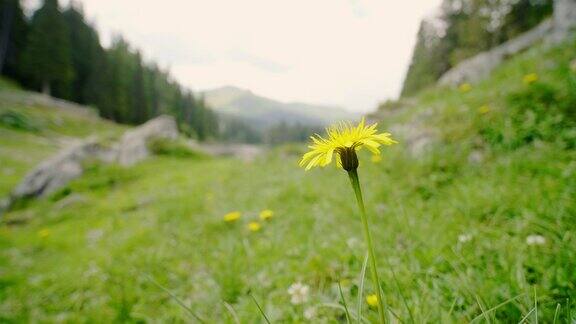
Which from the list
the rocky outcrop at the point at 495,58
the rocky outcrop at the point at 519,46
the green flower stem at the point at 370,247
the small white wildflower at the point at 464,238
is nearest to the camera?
the green flower stem at the point at 370,247

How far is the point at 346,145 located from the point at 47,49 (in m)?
43.6

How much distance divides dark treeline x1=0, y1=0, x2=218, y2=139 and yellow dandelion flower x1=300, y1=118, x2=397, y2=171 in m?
38.9

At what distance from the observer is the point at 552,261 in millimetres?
1737

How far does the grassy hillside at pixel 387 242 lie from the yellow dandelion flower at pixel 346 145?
0.55m

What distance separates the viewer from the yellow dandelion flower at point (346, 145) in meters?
0.95

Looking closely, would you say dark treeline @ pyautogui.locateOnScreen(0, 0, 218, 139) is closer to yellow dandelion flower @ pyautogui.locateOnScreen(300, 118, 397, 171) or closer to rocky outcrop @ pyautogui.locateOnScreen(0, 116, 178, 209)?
rocky outcrop @ pyautogui.locateOnScreen(0, 116, 178, 209)

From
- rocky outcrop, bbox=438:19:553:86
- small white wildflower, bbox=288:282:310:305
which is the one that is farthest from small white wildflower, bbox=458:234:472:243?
rocky outcrop, bbox=438:19:553:86

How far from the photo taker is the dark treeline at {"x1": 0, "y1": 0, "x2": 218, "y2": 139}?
35.2 m

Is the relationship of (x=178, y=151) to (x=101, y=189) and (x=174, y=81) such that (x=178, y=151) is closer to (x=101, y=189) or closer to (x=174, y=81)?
(x=101, y=189)

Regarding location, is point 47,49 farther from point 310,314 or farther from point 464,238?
point 464,238

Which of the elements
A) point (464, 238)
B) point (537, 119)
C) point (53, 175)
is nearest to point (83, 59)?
point (53, 175)

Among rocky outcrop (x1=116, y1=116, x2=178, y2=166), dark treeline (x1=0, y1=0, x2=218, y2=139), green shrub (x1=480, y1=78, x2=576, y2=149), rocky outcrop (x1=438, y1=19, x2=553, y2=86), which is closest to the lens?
green shrub (x1=480, y1=78, x2=576, y2=149)

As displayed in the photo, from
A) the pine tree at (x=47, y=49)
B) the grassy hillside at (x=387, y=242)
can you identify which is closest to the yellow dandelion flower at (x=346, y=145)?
the grassy hillside at (x=387, y=242)

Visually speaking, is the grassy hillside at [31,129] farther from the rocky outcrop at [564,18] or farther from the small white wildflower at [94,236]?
the rocky outcrop at [564,18]
